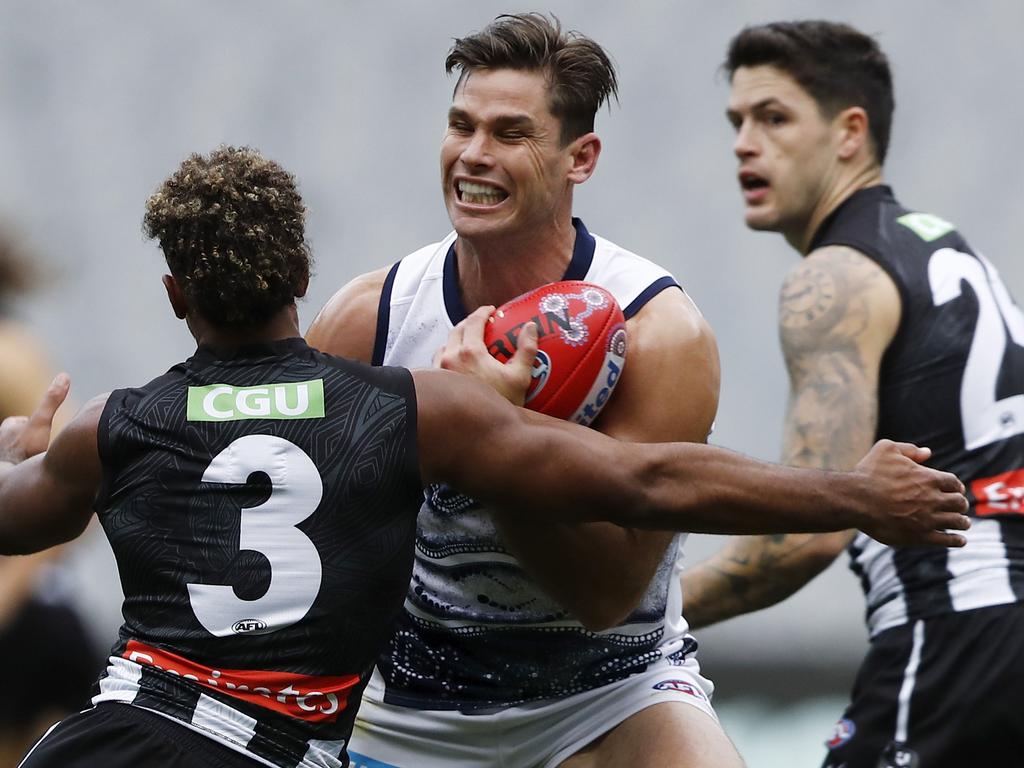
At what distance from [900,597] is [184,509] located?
2.58m

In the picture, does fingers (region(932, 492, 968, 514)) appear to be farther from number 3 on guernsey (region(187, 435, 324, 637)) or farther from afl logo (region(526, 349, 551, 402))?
number 3 on guernsey (region(187, 435, 324, 637))

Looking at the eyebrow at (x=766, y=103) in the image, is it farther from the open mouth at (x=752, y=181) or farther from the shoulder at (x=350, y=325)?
the shoulder at (x=350, y=325)

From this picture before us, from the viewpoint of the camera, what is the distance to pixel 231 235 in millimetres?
3410

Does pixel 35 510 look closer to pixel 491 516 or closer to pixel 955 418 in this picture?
pixel 491 516

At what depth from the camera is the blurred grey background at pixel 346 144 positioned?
891cm

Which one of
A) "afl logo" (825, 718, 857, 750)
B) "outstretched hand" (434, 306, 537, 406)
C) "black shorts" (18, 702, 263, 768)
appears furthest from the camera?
"afl logo" (825, 718, 857, 750)

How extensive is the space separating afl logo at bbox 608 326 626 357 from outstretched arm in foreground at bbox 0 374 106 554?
1.15 m

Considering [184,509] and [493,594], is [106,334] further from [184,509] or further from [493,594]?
[184,509]

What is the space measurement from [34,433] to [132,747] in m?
0.98

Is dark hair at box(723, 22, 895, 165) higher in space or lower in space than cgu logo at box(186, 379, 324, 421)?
higher

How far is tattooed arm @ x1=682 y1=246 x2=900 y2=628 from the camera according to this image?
201 inches

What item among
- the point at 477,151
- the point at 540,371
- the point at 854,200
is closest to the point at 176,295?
the point at 540,371

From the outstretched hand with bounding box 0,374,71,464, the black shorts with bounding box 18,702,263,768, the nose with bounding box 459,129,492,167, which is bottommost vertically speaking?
the black shorts with bounding box 18,702,263,768

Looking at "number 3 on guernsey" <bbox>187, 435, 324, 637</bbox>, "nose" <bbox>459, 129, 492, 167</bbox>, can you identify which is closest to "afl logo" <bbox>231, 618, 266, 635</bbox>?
"number 3 on guernsey" <bbox>187, 435, 324, 637</bbox>
